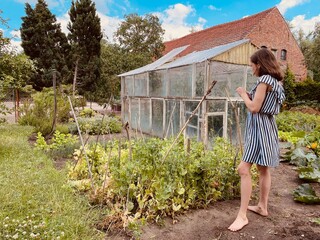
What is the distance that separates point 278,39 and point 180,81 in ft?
35.7

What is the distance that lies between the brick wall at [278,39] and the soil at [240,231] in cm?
1270

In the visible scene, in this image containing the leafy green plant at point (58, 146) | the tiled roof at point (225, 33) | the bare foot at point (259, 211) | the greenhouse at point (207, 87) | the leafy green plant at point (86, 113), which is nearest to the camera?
the bare foot at point (259, 211)

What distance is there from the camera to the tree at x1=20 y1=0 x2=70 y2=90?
56.7 feet

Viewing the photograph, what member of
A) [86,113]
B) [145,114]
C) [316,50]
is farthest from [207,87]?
[316,50]

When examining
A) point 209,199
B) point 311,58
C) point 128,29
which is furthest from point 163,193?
point 311,58

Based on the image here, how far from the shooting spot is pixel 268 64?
7.51 feet

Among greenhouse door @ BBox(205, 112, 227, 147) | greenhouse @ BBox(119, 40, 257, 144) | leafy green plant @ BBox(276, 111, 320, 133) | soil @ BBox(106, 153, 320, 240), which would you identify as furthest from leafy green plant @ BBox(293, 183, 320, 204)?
leafy green plant @ BBox(276, 111, 320, 133)

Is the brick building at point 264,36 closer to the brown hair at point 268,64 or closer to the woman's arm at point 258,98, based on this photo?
the brown hair at point 268,64

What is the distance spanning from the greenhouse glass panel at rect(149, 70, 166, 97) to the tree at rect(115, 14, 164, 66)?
523 centimetres

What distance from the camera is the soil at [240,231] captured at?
2.27 metres

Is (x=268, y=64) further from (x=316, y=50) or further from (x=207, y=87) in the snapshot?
(x=316, y=50)

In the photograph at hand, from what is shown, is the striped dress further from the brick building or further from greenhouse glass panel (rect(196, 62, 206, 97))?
the brick building

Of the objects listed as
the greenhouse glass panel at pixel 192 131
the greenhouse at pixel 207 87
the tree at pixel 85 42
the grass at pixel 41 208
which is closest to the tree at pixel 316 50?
the greenhouse at pixel 207 87

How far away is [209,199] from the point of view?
2.94 m
